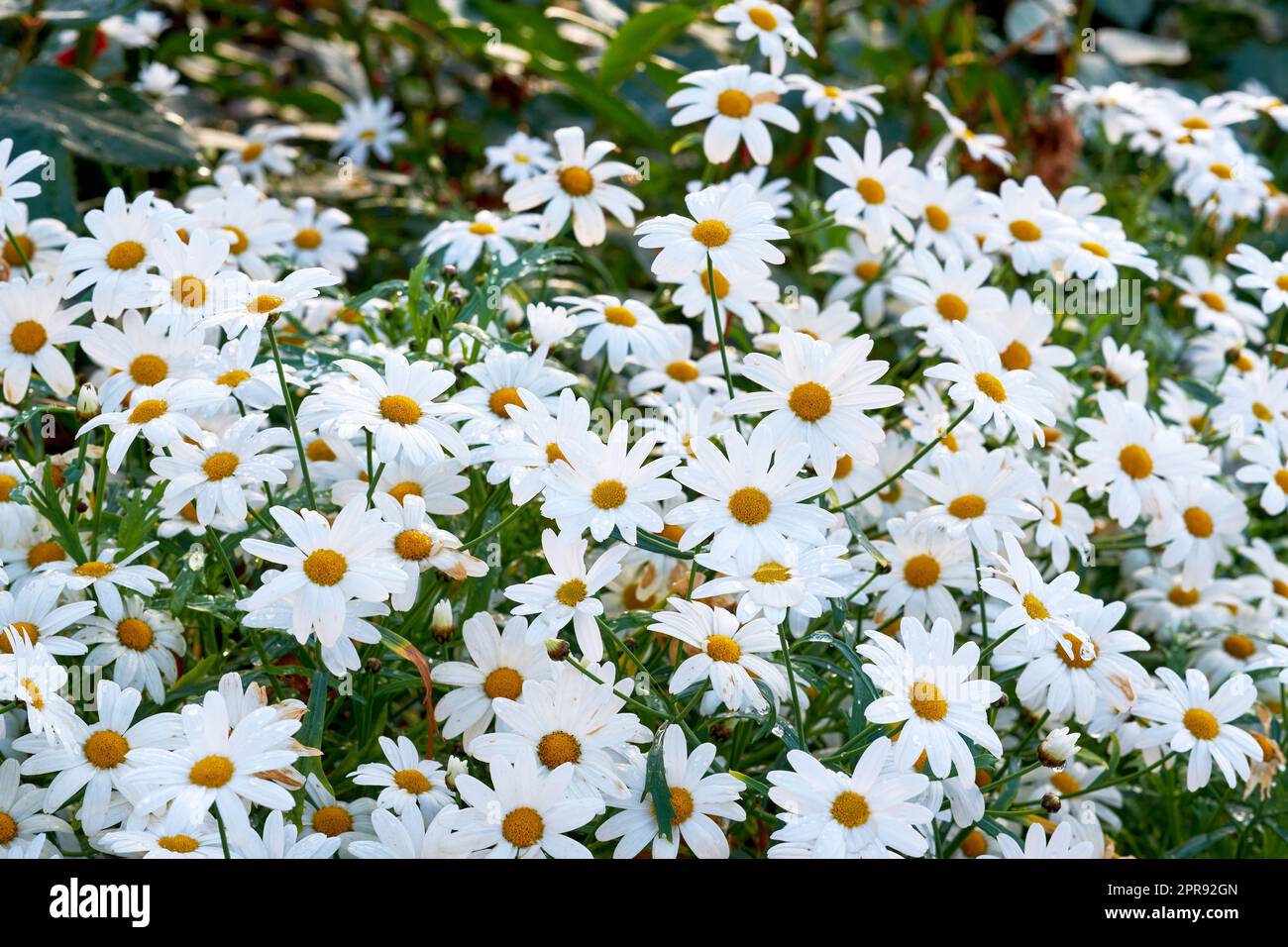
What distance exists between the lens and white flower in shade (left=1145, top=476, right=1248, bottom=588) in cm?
159

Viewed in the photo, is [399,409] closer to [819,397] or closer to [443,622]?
[443,622]

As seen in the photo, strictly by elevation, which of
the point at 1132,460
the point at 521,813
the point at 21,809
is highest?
the point at 1132,460

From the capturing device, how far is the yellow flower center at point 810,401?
1.21 metres

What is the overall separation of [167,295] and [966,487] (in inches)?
33.3

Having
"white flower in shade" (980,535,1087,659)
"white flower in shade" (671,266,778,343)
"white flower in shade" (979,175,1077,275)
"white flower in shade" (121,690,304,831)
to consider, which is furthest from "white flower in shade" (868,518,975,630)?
"white flower in shade" (121,690,304,831)

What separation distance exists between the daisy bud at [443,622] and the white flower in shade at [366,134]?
1363 millimetres

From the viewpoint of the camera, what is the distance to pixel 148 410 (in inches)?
48.1

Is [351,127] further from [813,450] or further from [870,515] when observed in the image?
[813,450]

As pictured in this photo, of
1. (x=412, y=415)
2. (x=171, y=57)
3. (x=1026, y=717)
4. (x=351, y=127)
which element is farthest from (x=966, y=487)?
(x=171, y=57)

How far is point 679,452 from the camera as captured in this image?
1.32 meters

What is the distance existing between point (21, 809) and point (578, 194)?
0.96m

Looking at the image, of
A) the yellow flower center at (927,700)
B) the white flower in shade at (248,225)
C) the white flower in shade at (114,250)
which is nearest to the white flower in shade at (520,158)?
the white flower in shade at (248,225)

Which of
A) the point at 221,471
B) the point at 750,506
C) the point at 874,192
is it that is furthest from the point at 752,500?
the point at 874,192

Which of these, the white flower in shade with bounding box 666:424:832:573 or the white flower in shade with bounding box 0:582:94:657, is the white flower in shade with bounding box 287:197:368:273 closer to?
the white flower in shade with bounding box 0:582:94:657
